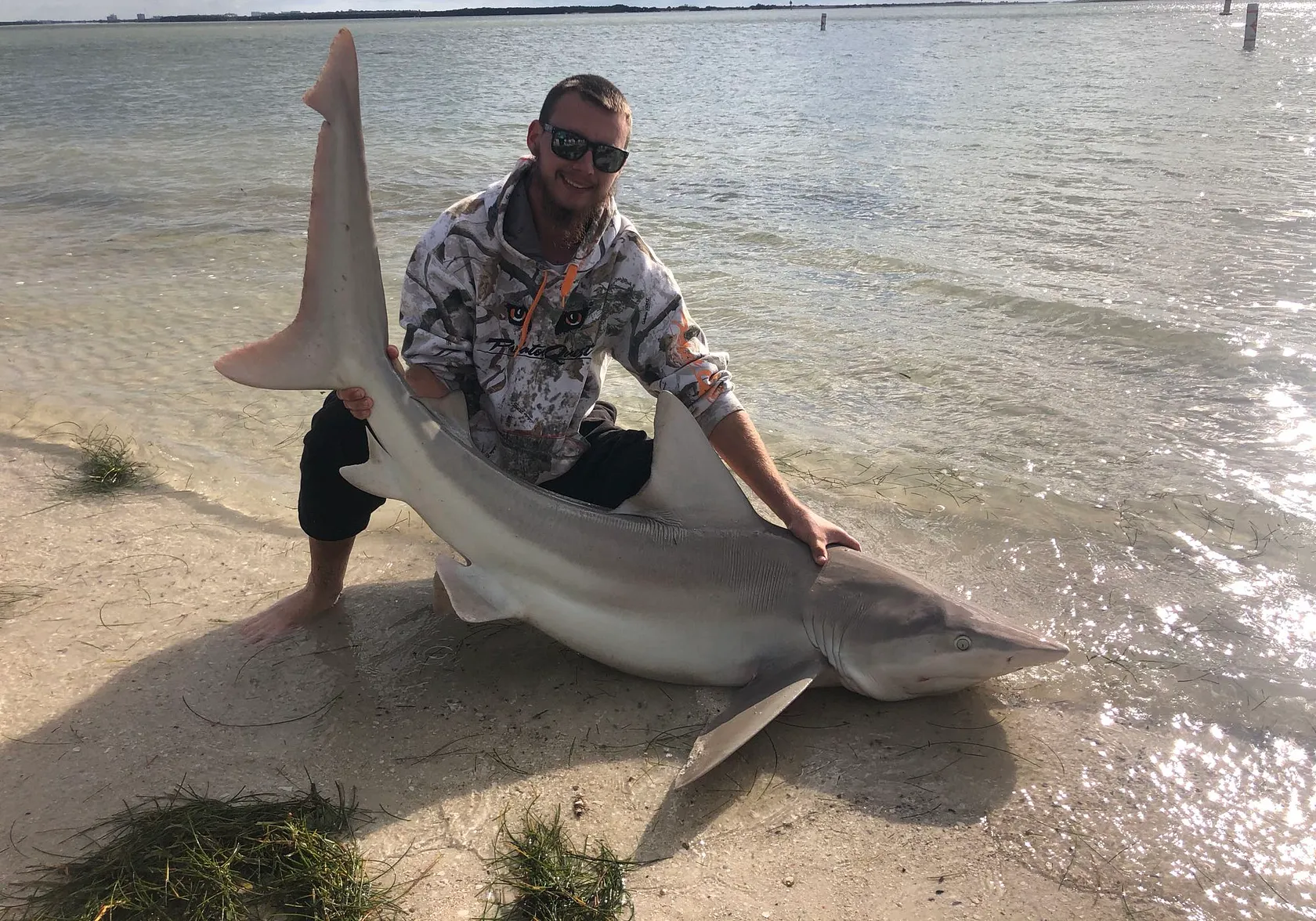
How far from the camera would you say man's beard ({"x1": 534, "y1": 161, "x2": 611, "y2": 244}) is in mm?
3291

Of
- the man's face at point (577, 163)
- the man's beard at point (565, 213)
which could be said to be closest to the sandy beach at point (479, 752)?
the man's beard at point (565, 213)

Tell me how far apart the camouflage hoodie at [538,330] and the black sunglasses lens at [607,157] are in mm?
162

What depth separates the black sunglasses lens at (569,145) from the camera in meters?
3.23

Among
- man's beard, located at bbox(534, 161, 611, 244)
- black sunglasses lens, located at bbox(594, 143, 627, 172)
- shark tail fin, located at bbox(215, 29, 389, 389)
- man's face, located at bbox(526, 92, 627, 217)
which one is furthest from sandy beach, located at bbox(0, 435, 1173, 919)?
black sunglasses lens, located at bbox(594, 143, 627, 172)

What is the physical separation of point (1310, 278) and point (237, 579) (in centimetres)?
909

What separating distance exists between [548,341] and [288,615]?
1.45 m

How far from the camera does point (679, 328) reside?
3.49 meters

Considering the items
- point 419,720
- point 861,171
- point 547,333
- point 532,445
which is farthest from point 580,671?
point 861,171

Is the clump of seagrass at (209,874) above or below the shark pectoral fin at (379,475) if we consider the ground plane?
below

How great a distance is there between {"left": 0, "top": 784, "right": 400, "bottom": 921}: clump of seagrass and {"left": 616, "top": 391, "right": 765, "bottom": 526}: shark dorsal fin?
1.42 meters

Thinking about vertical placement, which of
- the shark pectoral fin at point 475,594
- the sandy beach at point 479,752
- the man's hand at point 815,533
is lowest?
the sandy beach at point 479,752

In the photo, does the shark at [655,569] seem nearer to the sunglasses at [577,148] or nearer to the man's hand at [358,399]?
the man's hand at [358,399]

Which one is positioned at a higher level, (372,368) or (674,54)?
(674,54)

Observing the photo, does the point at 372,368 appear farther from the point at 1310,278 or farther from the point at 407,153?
the point at 407,153
